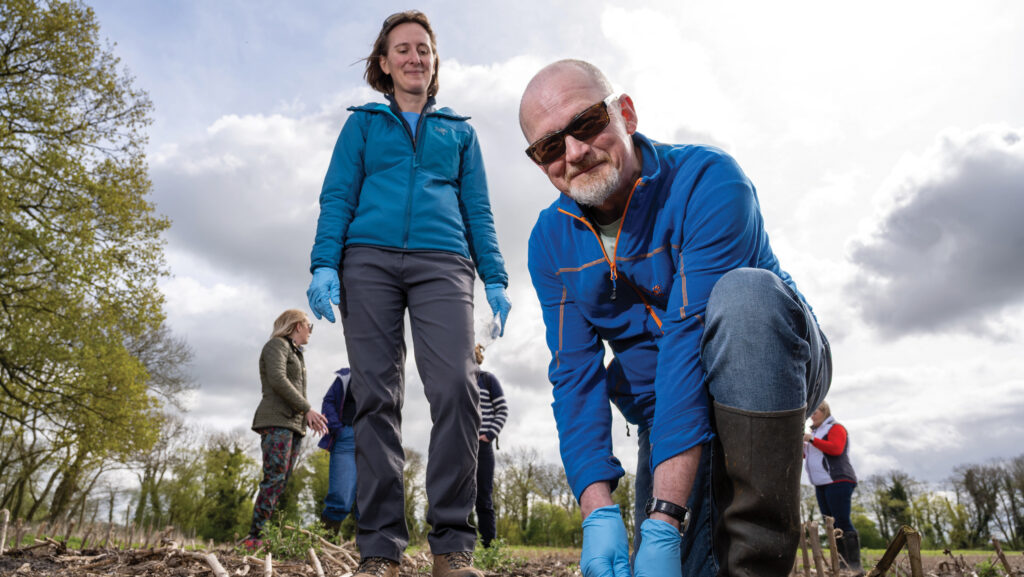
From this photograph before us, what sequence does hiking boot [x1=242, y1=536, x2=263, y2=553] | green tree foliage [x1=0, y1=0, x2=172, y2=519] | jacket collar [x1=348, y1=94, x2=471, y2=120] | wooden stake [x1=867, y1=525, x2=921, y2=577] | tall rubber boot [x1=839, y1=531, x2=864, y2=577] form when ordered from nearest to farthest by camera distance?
1. wooden stake [x1=867, y1=525, x2=921, y2=577]
2. jacket collar [x1=348, y1=94, x2=471, y2=120]
3. hiking boot [x1=242, y1=536, x2=263, y2=553]
4. tall rubber boot [x1=839, y1=531, x2=864, y2=577]
5. green tree foliage [x1=0, y1=0, x2=172, y2=519]

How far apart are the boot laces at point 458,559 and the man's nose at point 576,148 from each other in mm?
1798

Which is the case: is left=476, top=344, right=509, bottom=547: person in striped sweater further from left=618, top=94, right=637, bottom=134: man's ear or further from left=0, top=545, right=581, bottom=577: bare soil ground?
left=618, top=94, right=637, bottom=134: man's ear

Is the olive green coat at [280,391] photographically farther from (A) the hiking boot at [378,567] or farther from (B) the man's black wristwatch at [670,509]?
(B) the man's black wristwatch at [670,509]

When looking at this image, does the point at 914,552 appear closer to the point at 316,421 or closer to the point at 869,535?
the point at 316,421

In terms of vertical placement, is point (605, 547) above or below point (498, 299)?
below

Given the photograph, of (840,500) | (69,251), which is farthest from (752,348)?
(69,251)

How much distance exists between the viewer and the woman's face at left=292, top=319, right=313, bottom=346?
694cm

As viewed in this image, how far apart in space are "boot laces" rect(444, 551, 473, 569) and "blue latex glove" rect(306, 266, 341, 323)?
1288mm

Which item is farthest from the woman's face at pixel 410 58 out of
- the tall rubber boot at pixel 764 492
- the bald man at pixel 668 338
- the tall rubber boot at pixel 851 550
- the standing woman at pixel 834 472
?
the tall rubber boot at pixel 851 550

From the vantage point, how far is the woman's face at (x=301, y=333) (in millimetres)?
6938

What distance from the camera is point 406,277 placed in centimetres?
334

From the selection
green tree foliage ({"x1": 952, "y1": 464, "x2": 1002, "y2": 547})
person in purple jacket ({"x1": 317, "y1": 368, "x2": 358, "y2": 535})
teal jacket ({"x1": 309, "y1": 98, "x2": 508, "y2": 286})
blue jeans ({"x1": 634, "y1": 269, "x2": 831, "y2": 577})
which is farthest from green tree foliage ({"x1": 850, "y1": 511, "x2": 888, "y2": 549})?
blue jeans ({"x1": 634, "y1": 269, "x2": 831, "y2": 577})

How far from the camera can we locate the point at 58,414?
58.6 feet

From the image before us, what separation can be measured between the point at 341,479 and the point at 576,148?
5175mm
